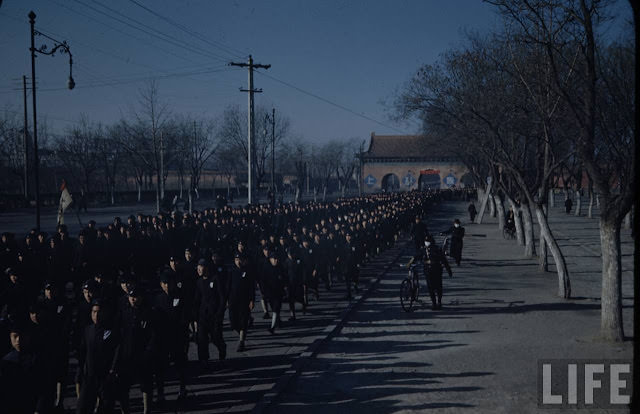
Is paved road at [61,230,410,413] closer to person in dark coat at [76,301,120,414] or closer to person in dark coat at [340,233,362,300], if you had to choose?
person in dark coat at [76,301,120,414]

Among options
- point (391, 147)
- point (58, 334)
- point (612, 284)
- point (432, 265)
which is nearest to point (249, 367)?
point (58, 334)

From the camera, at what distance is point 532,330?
10.6m

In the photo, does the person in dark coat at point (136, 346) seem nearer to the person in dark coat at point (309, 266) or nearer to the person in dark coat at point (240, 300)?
the person in dark coat at point (240, 300)

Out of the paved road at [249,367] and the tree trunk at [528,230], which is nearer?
the paved road at [249,367]

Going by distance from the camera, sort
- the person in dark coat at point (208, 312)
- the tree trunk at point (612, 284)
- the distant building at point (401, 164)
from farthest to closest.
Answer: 1. the distant building at point (401, 164)
2. the tree trunk at point (612, 284)
3. the person in dark coat at point (208, 312)

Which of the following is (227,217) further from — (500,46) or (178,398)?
(178,398)

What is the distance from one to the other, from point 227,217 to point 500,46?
12308 mm

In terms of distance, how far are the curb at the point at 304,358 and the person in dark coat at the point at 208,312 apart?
1271 millimetres

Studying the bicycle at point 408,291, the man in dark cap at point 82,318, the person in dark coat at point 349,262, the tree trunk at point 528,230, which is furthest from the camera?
the tree trunk at point 528,230

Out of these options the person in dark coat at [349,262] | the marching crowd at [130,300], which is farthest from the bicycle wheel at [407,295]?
A: the marching crowd at [130,300]

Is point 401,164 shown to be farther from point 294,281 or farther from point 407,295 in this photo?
point 294,281

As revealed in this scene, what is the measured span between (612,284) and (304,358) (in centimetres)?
583

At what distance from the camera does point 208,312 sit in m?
8.51

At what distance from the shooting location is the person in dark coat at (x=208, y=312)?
834 centimetres
